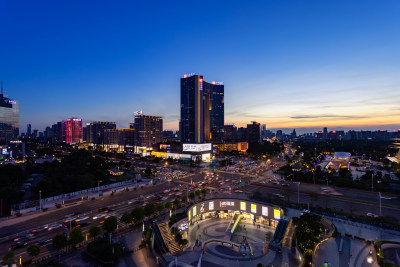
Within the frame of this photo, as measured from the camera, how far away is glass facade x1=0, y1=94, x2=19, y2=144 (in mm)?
112375

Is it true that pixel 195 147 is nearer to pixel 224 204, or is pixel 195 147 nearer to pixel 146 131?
pixel 146 131

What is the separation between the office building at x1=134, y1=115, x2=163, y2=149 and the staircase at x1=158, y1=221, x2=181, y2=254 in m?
131

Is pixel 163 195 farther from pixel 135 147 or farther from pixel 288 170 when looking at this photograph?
pixel 135 147

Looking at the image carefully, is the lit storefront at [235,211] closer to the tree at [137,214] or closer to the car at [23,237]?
the tree at [137,214]

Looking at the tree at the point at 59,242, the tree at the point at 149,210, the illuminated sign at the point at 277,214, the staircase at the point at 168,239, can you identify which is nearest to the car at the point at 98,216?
the tree at the point at 149,210

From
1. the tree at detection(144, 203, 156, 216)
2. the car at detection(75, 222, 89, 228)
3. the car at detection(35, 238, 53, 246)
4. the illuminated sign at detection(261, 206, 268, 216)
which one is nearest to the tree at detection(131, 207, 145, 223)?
the tree at detection(144, 203, 156, 216)

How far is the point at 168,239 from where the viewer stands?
986 inches

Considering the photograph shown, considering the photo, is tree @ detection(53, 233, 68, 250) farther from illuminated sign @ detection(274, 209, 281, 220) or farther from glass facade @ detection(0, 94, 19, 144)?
glass facade @ detection(0, 94, 19, 144)

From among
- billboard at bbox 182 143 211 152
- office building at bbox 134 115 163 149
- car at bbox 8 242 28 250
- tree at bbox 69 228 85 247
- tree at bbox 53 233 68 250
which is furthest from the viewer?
office building at bbox 134 115 163 149

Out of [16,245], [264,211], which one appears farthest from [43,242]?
[264,211]

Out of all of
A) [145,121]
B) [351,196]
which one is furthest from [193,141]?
[351,196]

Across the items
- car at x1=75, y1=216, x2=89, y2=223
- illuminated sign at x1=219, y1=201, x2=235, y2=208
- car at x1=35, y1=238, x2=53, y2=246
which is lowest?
car at x1=75, y1=216, x2=89, y2=223

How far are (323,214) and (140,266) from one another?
2906cm

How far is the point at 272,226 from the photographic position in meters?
31.7
